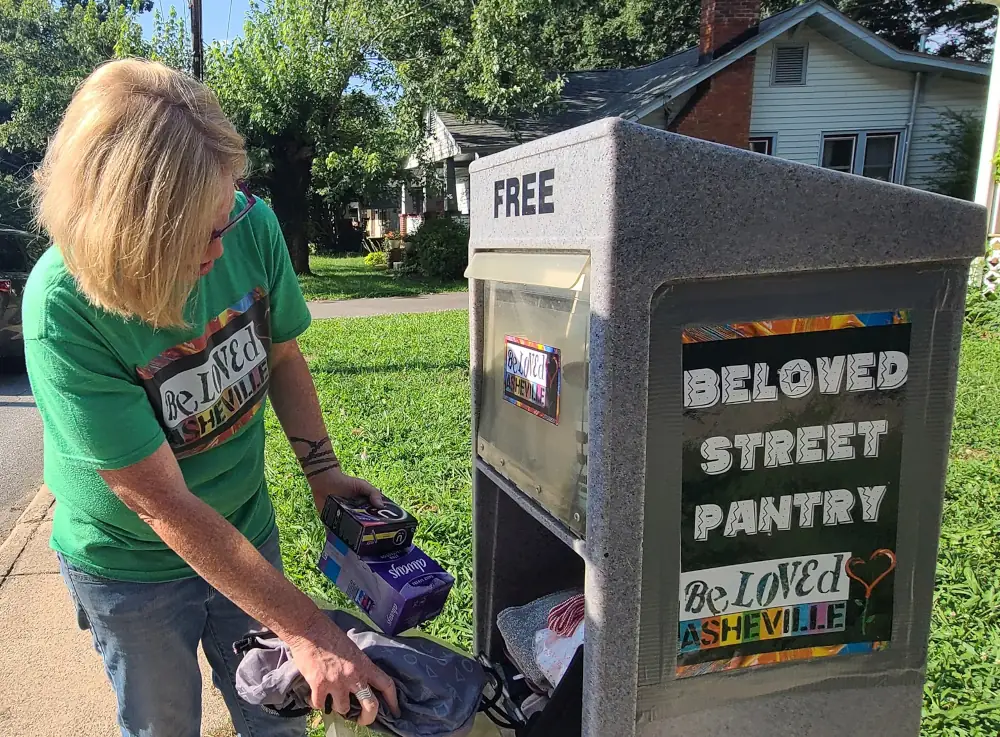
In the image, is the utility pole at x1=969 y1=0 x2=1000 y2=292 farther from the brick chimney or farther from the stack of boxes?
the stack of boxes

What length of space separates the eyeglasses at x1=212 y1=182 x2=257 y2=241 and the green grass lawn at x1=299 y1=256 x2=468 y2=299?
11815 mm

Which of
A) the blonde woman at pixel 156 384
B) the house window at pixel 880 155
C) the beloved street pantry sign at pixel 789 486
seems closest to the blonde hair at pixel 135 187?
the blonde woman at pixel 156 384

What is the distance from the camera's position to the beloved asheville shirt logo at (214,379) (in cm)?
157

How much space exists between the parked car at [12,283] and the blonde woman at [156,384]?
25.5ft

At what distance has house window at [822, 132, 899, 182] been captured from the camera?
53.1 ft

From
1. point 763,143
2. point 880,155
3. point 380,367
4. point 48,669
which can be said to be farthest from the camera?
point 880,155

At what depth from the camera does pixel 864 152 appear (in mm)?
16281

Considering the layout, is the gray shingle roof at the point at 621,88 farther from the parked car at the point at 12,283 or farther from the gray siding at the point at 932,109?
the parked car at the point at 12,283

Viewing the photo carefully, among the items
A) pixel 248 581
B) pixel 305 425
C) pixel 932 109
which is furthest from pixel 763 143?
pixel 248 581

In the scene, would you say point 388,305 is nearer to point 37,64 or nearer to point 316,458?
point 316,458

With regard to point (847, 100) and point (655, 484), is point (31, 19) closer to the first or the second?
point (847, 100)

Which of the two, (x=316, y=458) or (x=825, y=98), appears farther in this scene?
(x=825, y=98)

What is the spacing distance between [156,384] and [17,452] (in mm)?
5217

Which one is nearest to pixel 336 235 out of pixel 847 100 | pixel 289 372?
pixel 847 100
